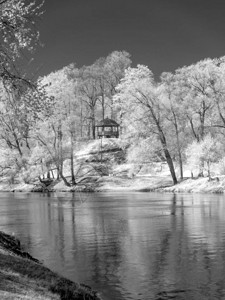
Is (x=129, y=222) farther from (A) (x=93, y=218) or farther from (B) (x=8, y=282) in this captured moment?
(B) (x=8, y=282)

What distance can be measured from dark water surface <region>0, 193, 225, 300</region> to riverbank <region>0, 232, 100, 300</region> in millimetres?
1386

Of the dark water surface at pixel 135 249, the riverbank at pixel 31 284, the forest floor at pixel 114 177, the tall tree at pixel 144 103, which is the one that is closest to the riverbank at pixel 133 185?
the forest floor at pixel 114 177

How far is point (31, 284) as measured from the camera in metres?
9.58

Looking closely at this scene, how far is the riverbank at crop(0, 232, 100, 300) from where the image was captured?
27.7ft

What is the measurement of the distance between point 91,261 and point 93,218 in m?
13.6

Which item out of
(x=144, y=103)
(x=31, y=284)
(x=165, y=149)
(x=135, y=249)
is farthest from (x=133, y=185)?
(x=31, y=284)

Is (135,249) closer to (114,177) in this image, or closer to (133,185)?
(133,185)

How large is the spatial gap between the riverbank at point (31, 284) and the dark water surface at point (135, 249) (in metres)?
1.39

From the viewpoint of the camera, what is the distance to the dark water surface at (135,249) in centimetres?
1248

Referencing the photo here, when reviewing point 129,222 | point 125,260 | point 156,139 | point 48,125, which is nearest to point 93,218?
point 129,222

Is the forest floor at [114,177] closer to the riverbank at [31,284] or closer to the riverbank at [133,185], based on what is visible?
the riverbank at [133,185]

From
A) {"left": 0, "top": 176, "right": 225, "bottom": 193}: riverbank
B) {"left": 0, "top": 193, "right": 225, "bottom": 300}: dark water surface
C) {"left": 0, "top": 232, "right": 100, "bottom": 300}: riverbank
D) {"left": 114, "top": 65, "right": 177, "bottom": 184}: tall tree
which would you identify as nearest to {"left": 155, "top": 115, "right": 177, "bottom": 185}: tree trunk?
{"left": 114, "top": 65, "right": 177, "bottom": 184}: tall tree

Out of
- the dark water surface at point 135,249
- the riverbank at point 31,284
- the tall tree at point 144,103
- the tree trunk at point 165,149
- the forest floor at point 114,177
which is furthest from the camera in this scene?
the tree trunk at point 165,149

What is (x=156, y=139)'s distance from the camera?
206 feet
